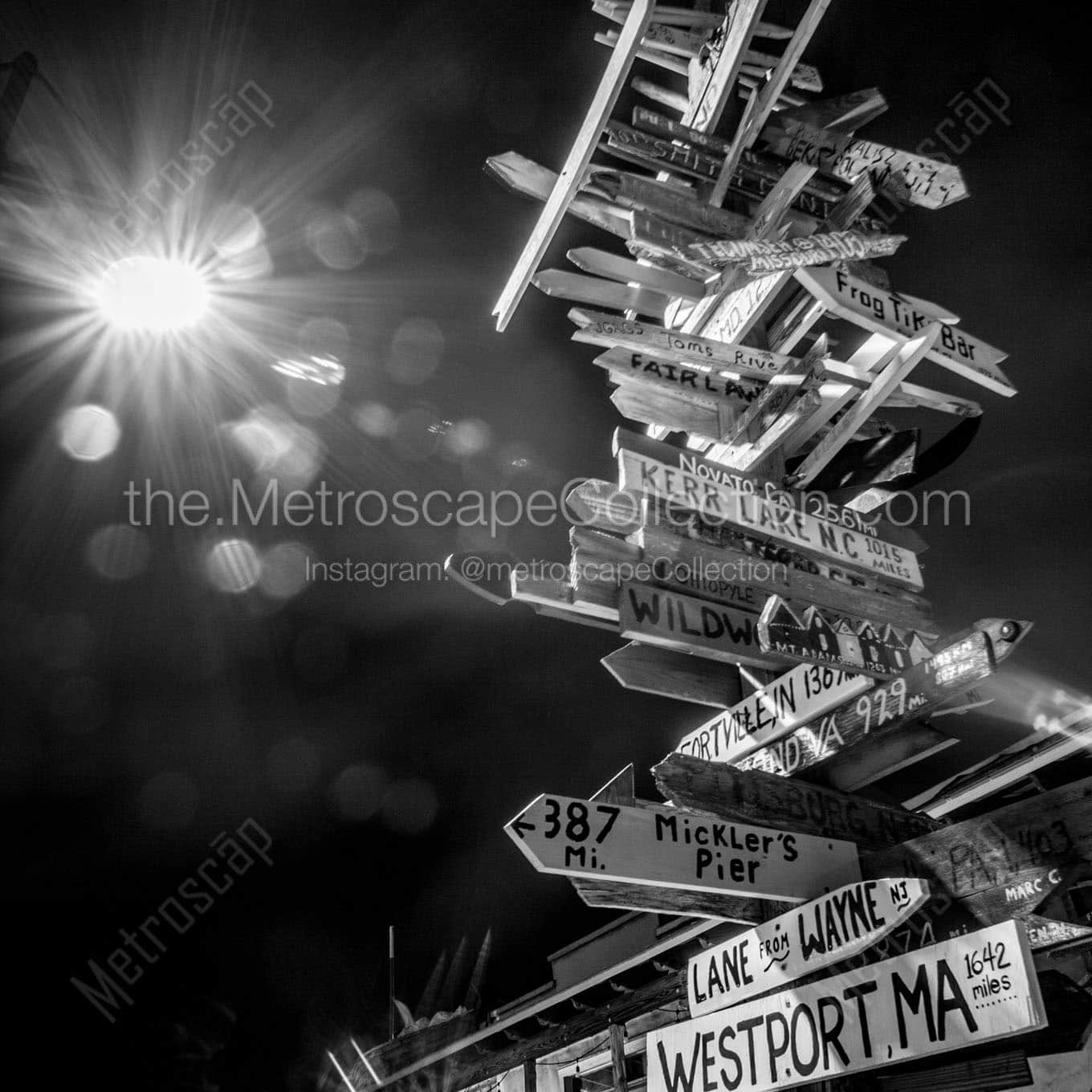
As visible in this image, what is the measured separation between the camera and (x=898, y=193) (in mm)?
4930

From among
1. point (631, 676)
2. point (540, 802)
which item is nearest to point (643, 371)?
point (631, 676)

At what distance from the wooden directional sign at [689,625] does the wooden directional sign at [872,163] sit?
235cm

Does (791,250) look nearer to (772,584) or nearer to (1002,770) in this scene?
(772,584)

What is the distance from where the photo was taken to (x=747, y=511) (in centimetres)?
434

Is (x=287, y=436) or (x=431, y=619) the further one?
(x=431, y=619)

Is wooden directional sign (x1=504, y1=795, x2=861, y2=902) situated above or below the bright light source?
below

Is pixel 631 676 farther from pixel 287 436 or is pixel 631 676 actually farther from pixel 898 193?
pixel 287 436

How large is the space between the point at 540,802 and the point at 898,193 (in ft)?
11.9

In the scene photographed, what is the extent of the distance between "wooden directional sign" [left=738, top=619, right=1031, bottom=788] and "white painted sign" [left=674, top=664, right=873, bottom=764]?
2.4 inches

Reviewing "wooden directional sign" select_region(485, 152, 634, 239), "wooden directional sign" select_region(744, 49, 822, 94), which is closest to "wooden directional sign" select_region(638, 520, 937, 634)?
"wooden directional sign" select_region(485, 152, 634, 239)

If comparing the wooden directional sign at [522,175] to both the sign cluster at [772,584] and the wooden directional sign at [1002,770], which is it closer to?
the sign cluster at [772,584]

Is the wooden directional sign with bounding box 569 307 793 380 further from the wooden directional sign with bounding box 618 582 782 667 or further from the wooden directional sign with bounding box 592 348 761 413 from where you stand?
the wooden directional sign with bounding box 618 582 782 667

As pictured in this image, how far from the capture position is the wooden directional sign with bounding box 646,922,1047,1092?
304 cm

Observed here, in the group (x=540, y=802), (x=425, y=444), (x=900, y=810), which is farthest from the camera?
(x=425, y=444)
